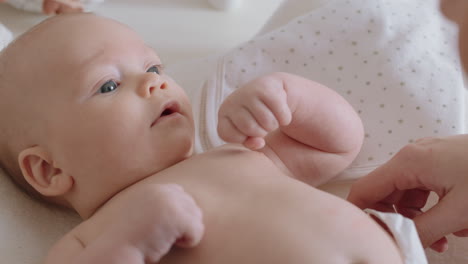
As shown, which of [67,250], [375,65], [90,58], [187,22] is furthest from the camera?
[187,22]

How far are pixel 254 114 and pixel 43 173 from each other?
1.21 ft

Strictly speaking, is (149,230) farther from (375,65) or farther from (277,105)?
(375,65)

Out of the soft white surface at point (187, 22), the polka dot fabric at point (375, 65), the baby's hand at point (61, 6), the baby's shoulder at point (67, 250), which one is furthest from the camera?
the soft white surface at point (187, 22)

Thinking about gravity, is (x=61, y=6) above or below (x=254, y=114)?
below

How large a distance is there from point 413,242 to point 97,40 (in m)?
0.60

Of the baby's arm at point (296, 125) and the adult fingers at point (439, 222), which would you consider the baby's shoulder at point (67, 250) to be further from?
the adult fingers at point (439, 222)

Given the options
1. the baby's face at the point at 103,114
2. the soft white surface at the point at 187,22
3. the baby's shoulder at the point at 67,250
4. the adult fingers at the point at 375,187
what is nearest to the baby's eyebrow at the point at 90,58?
the baby's face at the point at 103,114

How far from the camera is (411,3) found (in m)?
1.28

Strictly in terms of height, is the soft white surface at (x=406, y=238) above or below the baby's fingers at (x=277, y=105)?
below

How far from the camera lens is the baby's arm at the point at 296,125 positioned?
0.85 m

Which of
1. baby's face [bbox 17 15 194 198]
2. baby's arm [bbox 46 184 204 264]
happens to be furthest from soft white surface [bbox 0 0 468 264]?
baby's arm [bbox 46 184 204 264]

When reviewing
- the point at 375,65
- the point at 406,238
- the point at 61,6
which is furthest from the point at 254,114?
the point at 61,6

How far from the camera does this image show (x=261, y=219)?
77cm

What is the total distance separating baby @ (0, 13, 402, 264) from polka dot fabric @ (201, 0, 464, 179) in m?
0.13
